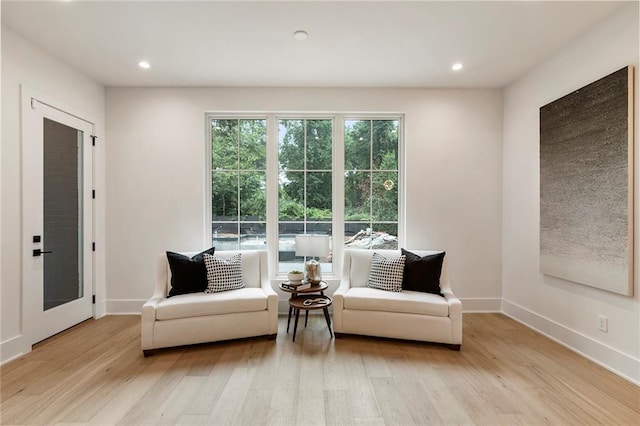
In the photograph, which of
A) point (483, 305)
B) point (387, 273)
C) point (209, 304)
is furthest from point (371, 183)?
point (209, 304)

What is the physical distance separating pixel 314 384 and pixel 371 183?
251 centimetres

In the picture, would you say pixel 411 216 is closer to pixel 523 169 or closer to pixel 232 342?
pixel 523 169

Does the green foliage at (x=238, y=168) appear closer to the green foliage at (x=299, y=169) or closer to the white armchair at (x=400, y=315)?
the green foliage at (x=299, y=169)

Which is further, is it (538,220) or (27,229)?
(538,220)

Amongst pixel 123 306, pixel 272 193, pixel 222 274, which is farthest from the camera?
pixel 272 193

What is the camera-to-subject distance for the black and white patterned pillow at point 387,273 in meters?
3.26

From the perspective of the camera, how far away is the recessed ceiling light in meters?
2.66

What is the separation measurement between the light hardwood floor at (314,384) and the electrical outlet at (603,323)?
12.6 inches

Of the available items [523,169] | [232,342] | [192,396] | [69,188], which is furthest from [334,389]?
[69,188]

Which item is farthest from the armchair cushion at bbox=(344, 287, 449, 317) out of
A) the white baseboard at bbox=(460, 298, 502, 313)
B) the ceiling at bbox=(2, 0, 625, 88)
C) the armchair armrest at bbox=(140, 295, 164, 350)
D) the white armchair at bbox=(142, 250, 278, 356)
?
the ceiling at bbox=(2, 0, 625, 88)

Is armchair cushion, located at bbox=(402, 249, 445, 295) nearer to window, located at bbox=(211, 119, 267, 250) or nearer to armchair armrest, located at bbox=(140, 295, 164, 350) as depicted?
window, located at bbox=(211, 119, 267, 250)

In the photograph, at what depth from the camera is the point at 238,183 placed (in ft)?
13.2

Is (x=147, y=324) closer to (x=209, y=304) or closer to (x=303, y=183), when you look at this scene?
(x=209, y=304)

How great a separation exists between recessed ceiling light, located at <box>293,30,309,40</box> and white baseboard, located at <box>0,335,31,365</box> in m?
3.54
